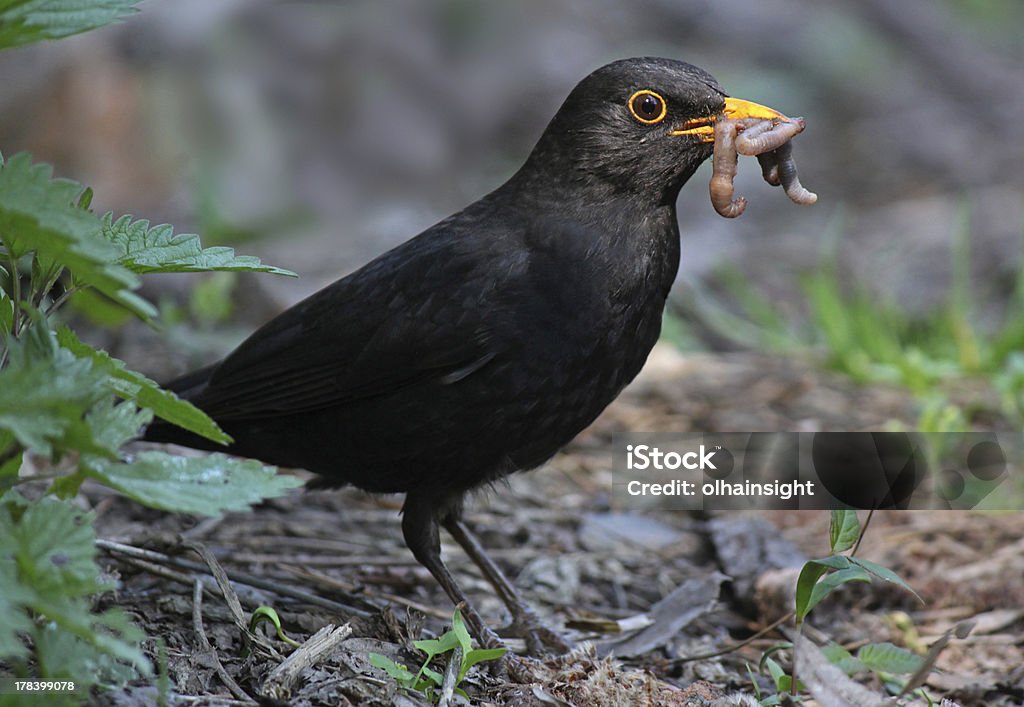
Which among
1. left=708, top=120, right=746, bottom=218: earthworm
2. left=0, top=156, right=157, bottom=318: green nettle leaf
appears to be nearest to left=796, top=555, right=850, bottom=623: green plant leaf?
left=708, top=120, right=746, bottom=218: earthworm

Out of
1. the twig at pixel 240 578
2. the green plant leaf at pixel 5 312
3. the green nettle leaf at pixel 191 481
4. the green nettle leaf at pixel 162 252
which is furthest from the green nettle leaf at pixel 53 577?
the twig at pixel 240 578

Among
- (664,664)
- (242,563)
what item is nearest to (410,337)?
(242,563)

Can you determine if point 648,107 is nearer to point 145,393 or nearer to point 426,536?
point 426,536

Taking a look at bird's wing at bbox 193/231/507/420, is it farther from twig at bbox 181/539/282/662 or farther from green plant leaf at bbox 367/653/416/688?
green plant leaf at bbox 367/653/416/688

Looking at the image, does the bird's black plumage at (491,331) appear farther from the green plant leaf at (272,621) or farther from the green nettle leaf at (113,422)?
the green nettle leaf at (113,422)

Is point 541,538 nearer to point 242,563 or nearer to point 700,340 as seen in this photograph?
point 242,563

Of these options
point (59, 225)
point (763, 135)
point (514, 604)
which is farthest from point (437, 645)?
point (763, 135)
